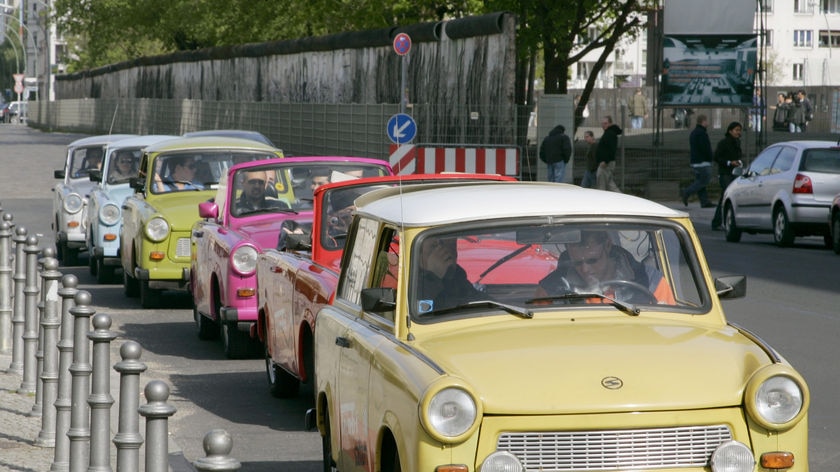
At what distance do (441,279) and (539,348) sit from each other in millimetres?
711

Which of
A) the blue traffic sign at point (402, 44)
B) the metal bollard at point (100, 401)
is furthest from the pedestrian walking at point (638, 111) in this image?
the metal bollard at point (100, 401)

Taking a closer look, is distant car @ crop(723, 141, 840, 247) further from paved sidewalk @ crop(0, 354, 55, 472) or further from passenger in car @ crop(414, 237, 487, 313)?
passenger in car @ crop(414, 237, 487, 313)

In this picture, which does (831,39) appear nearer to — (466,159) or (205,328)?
(466,159)

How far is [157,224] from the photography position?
1493 centimetres

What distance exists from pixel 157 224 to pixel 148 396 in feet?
32.9

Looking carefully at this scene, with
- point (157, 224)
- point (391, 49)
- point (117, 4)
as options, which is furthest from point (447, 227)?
point (117, 4)

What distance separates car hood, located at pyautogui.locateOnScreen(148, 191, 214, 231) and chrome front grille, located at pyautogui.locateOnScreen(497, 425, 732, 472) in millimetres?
10257

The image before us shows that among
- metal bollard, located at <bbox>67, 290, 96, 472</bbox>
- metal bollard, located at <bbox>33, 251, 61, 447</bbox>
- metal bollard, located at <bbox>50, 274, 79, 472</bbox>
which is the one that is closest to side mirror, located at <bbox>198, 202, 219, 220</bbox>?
metal bollard, located at <bbox>33, 251, 61, 447</bbox>

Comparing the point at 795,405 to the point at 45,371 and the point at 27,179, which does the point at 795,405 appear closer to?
the point at 45,371

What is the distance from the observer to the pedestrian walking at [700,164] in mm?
31453

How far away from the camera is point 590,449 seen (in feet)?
16.6

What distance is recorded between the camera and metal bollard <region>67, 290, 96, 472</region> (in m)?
6.88

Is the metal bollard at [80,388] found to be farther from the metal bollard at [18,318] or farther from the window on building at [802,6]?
the window on building at [802,6]

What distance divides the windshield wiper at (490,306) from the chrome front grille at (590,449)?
88 cm
